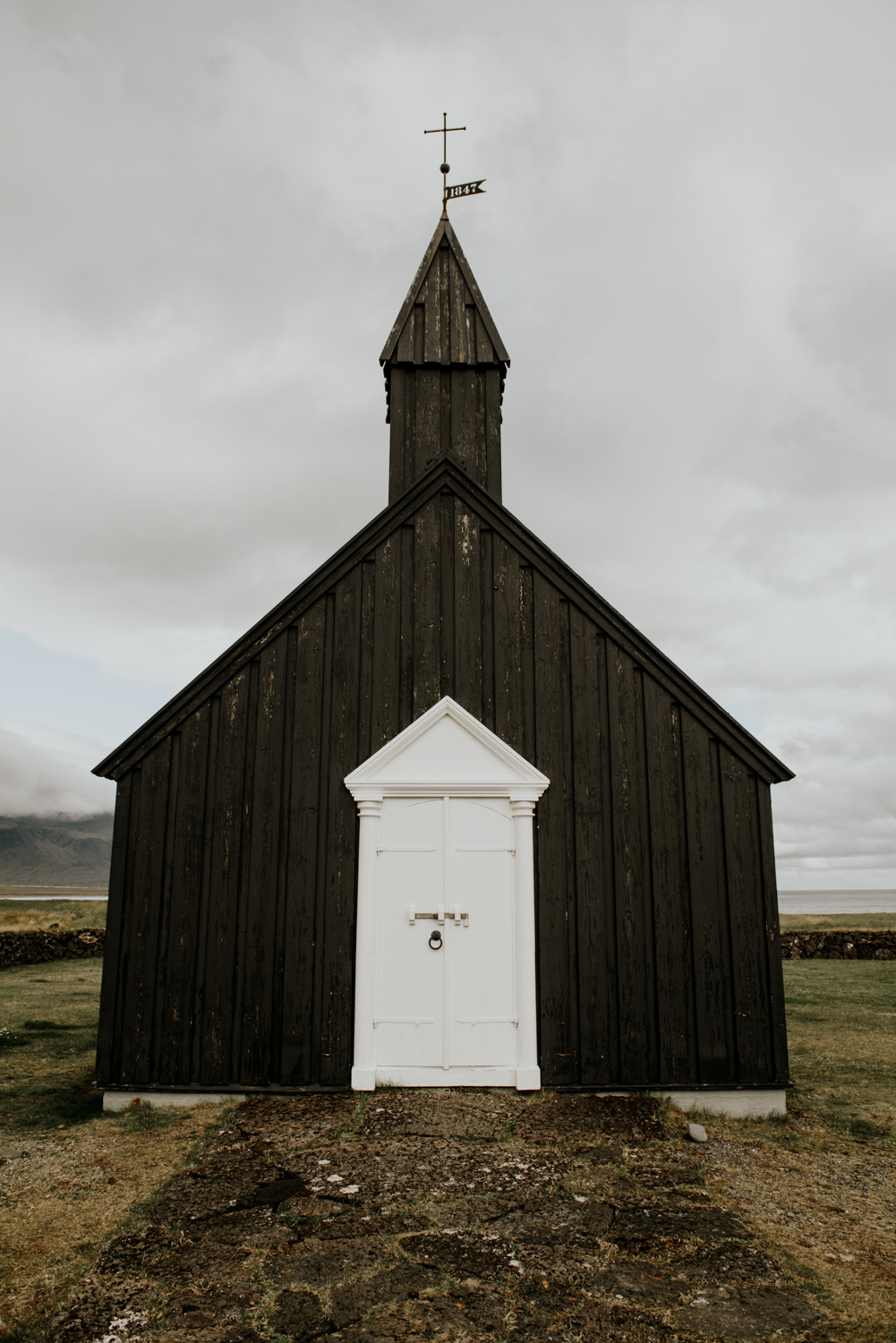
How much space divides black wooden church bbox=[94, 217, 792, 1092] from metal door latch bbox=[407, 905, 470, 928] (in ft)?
0.08

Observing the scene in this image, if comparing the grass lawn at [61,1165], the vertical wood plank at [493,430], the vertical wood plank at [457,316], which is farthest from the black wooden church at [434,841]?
the vertical wood plank at [457,316]

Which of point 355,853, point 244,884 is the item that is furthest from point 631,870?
point 244,884

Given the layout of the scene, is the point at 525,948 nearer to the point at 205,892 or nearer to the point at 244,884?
the point at 244,884

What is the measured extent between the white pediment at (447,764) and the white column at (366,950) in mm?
286

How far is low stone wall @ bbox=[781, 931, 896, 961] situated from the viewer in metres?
22.4

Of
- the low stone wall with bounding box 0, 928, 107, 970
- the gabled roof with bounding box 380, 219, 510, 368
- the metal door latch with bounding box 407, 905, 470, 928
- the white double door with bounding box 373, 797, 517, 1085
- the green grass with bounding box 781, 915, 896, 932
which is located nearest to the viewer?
the white double door with bounding box 373, 797, 517, 1085

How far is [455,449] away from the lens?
10.0 metres

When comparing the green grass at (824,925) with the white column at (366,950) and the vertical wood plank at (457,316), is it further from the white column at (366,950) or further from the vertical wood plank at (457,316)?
the vertical wood plank at (457,316)

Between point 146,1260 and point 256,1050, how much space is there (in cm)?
311

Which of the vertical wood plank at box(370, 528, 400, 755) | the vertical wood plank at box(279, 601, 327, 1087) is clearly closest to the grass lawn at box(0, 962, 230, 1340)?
the vertical wood plank at box(279, 601, 327, 1087)

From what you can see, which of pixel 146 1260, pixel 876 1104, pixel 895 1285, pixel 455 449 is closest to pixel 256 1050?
pixel 146 1260

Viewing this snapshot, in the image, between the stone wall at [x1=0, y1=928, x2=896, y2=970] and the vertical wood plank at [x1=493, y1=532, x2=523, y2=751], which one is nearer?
the vertical wood plank at [x1=493, y1=532, x2=523, y2=751]

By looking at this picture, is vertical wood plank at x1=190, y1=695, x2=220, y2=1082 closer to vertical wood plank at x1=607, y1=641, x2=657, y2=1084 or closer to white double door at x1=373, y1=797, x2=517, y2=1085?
white double door at x1=373, y1=797, x2=517, y2=1085

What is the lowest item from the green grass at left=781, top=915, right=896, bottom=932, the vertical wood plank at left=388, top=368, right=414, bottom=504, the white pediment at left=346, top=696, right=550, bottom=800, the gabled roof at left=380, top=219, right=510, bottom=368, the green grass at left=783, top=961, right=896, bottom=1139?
the green grass at left=781, top=915, right=896, bottom=932
